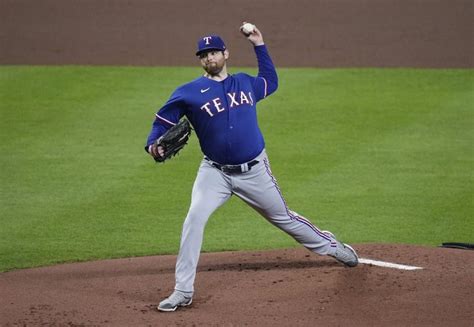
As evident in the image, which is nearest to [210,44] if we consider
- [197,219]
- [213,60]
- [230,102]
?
[213,60]

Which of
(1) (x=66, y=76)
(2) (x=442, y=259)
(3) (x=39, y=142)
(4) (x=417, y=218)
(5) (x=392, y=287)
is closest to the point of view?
(5) (x=392, y=287)

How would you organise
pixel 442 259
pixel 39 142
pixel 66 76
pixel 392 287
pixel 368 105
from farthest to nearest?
pixel 66 76 < pixel 368 105 < pixel 39 142 < pixel 442 259 < pixel 392 287

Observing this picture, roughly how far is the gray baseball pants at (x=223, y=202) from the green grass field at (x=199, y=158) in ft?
4.53

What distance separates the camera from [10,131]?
1243 centimetres

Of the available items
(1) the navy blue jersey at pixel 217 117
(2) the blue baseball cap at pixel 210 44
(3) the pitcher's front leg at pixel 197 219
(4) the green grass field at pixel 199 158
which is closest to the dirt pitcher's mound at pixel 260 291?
(3) the pitcher's front leg at pixel 197 219

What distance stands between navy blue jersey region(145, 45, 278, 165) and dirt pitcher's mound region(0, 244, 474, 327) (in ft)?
3.34

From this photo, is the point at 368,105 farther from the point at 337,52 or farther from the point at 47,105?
the point at 47,105

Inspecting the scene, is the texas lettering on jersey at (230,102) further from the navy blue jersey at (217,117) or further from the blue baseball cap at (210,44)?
the blue baseball cap at (210,44)

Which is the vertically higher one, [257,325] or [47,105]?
[47,105]

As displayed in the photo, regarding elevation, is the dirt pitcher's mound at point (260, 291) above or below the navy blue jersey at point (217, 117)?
below

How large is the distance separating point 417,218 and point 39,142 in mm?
4772

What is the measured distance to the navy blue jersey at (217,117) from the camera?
7352 mm

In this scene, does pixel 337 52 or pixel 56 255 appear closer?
pixel 56 255

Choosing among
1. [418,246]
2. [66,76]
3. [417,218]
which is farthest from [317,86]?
[418,246]
